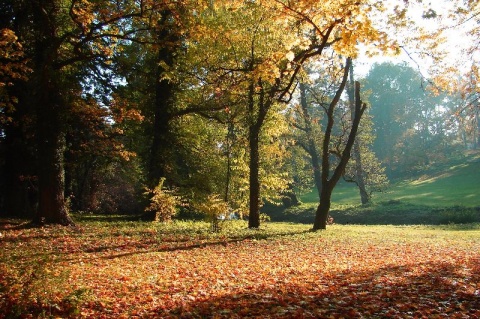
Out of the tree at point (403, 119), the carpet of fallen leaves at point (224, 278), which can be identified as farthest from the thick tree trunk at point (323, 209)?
the tree at point (403, 119)

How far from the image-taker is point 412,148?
200 feet

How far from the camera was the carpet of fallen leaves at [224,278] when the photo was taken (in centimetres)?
527

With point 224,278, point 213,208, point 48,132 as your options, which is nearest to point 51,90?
point 48,132

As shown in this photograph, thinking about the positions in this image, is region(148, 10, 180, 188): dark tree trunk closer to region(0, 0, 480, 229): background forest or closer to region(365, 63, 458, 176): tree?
region(0, 0, 480, 229): background forest

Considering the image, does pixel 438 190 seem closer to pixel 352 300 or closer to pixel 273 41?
pixel 273 41

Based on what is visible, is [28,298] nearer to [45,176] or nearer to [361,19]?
[361,19]

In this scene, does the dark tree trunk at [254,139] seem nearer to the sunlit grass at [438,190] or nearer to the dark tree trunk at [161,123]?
the dark tree trunk at [161,123]

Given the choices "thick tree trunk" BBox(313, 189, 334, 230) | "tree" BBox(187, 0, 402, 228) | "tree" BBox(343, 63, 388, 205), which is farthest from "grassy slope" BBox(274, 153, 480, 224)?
"tree" BBox(187, 0, 402, 228)

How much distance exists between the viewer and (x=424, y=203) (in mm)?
31531

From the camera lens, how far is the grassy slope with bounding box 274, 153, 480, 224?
84.0ft

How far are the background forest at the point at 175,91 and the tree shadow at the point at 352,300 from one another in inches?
170

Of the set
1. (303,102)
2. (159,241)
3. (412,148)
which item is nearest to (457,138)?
(412,148)

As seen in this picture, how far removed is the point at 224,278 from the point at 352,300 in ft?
8.70

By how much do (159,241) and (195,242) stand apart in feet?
3.77
